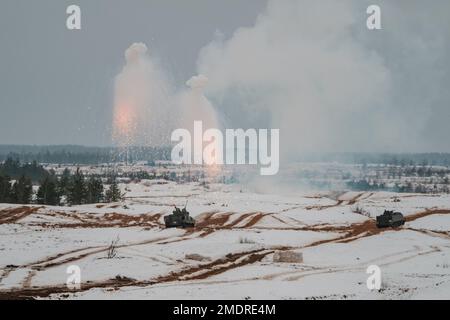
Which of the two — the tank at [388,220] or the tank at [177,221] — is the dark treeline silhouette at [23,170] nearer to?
the tank at [177,221]

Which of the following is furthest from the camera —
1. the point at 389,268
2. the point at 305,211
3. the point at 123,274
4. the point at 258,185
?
the point at 258,185

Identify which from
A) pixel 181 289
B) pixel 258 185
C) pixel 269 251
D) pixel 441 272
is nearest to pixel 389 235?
pixel 269 251

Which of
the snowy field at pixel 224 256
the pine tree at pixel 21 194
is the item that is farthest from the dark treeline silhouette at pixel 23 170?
the snowy field at pixel 224 256

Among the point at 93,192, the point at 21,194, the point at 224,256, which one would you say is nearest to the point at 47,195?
the point at 21,194

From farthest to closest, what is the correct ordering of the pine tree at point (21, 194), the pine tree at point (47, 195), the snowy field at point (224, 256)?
the pine tree at point (47, 195) → the pine tree at point (21, 194) → the snowy field at point (224, 256)

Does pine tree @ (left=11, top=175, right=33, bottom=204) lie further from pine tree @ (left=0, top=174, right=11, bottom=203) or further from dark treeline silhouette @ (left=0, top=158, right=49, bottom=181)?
dark treeline silhouette @ (left=0, top=158, right=49, bottom=181)

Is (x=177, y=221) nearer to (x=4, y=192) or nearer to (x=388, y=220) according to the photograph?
(x=388, y=220)

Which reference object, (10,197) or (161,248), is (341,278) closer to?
(161,248)

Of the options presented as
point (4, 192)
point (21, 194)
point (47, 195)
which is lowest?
point (47, 195)
